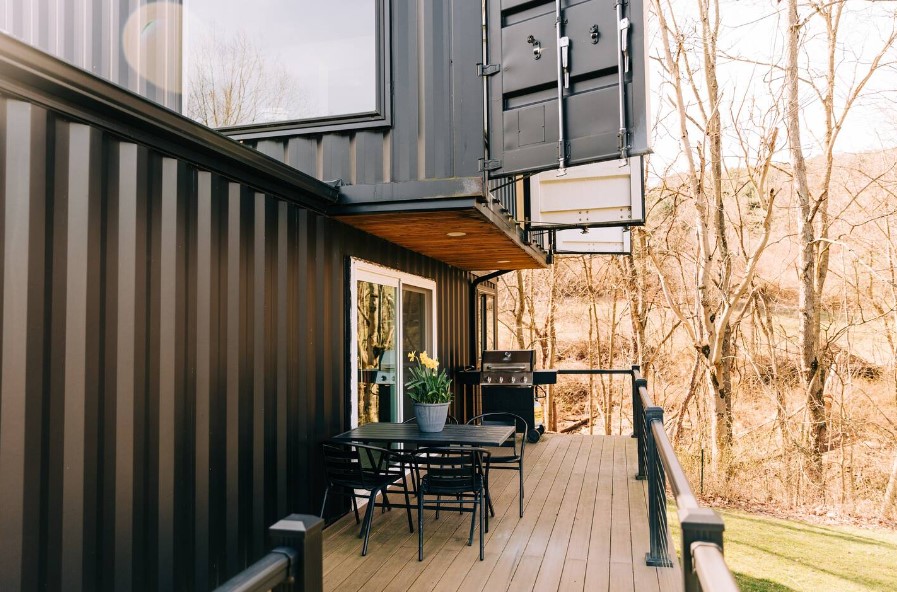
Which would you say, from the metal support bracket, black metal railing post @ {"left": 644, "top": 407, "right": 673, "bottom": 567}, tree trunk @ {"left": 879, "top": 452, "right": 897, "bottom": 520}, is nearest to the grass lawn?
tree trunk @ {"left": 879, "top": 452, "right": 897, "bottom": 520}

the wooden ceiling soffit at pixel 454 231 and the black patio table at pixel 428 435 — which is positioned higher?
the wooden ceiling soffit at pixel 454 231

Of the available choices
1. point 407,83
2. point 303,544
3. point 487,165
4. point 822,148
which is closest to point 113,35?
point 407,83

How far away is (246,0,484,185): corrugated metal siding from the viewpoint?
14.5ft

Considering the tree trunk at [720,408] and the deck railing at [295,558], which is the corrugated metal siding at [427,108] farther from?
the tree trunk at [720,408]

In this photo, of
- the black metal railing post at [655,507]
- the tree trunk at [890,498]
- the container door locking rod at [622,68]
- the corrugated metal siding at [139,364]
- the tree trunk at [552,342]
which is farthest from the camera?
the tree trunk at [552,342]

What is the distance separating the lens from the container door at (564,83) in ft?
12.5

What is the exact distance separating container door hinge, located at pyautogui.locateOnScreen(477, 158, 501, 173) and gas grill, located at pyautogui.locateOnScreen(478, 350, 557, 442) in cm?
430

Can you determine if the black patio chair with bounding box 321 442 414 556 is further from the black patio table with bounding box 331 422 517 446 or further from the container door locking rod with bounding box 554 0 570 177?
the container door locking rod with bounding box 554 0 570 177

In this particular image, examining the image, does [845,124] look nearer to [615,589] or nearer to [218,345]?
[615,589]

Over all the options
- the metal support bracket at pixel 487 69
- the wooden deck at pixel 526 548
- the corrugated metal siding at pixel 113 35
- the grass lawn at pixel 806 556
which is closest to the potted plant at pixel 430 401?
the wooden deck at pixel 526 548

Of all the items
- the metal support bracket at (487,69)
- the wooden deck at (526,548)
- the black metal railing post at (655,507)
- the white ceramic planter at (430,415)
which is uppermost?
the metal support bracket at (487,69)

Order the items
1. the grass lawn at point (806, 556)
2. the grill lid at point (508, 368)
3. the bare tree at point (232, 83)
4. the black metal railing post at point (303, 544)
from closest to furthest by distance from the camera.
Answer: the black metal railing post at point (303, 544) < the bare tree at point (232, 83) < the grass lawn at point (806, 556) < the grill lid at point (508, 368)

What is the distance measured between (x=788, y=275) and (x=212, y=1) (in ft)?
49.9

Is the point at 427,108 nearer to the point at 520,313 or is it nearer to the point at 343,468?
the point at 343,468
